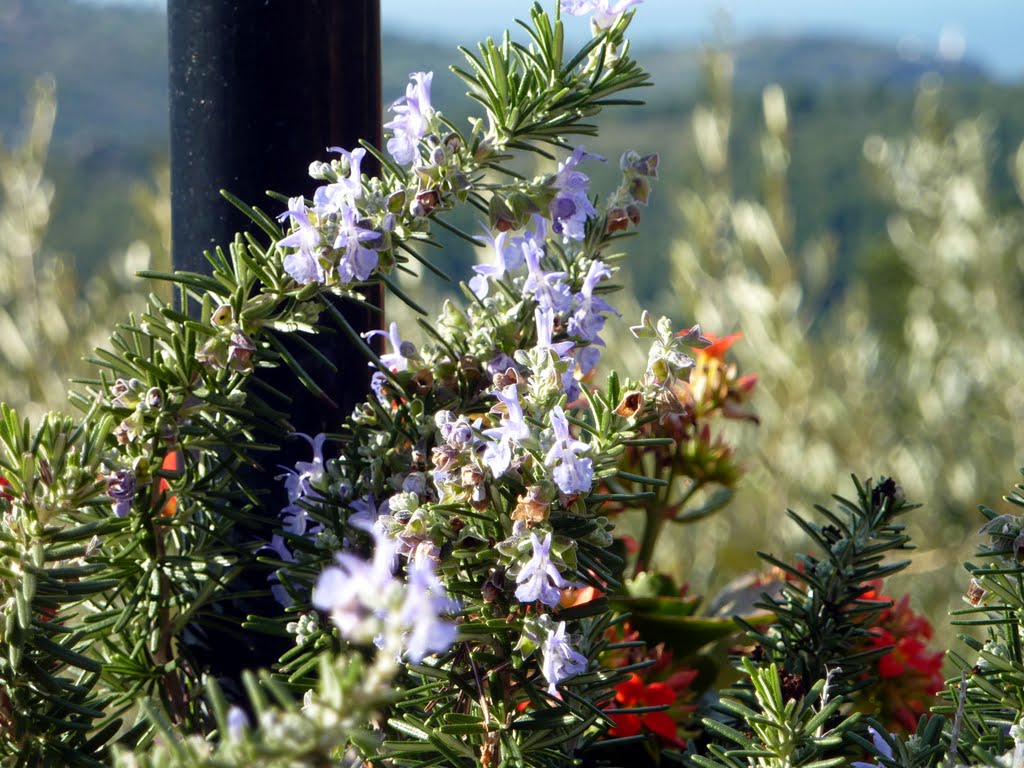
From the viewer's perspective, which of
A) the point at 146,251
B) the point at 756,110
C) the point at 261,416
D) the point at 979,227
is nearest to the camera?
the point at 261,416

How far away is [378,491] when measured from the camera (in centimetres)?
55

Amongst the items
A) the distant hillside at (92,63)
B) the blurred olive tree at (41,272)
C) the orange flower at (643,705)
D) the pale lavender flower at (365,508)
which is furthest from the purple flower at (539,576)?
the distant hillside at (92,63)

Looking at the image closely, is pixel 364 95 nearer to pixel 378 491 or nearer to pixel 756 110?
pixel 378 491

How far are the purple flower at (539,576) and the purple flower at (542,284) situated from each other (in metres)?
0.16

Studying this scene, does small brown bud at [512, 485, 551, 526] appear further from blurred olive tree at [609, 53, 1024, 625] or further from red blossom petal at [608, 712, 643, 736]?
blurred olive tree at [609, 53, 1024, 625]

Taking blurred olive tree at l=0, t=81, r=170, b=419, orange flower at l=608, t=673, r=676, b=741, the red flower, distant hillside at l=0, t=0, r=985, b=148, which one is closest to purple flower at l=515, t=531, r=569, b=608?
orange flower at l=608, t=673, r=676, b=741

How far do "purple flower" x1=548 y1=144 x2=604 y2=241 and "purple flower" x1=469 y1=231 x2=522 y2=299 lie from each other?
0.04 m

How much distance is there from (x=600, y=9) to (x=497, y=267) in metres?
0.16

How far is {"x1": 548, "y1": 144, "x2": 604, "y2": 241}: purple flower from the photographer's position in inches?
22.4

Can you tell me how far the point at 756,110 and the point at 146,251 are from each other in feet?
95.4

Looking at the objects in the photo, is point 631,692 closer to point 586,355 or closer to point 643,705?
point 643,705

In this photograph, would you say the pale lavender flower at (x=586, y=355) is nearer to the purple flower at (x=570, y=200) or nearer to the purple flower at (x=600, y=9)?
the purple flower at (x=570, y=200)

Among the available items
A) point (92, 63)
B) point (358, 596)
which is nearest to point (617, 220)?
point (358, 596)

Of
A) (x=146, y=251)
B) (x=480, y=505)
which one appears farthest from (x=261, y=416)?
(x=146, y=251)
